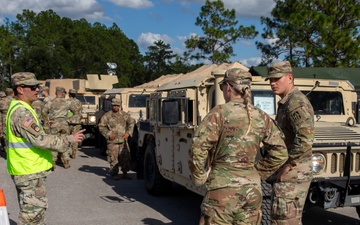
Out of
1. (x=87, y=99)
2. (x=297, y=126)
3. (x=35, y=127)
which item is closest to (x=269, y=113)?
(x=297, y=126)

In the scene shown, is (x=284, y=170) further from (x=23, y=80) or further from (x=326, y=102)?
(x=326, y=102)

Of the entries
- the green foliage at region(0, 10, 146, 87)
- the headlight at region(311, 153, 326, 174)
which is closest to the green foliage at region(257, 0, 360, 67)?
the headlight at region(311, 153, 326, 174)

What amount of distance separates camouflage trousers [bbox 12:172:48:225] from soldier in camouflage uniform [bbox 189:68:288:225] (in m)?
1.70

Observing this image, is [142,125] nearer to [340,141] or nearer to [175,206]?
[175,206]

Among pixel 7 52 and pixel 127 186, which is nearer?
pixel 127 186

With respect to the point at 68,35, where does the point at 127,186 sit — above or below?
below

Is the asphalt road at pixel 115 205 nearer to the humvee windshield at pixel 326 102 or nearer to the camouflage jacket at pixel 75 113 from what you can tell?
the humvee windshield at pixel 326 102

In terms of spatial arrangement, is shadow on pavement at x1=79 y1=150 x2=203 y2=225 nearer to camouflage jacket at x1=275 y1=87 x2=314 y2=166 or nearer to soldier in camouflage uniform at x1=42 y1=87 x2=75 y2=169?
soldier in camouflage uniform at x1=42 y1=87 x2=75 y2=169

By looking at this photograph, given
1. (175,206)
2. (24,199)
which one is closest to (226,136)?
(24,199)

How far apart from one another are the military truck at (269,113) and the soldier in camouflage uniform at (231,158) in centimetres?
188

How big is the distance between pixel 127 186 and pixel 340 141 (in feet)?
15.5

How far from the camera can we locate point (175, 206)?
7641mm

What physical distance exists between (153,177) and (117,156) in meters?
1.83

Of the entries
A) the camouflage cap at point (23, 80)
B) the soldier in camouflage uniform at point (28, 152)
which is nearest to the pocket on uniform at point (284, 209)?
the soldier in camouflage uniform at point (28, 152)
